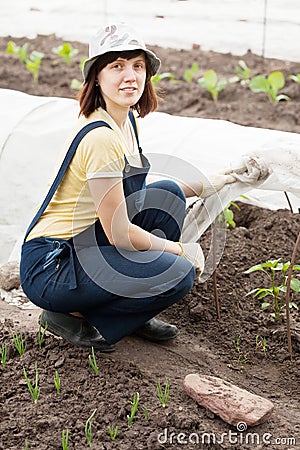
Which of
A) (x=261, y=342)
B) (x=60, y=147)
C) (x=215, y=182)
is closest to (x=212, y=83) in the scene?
(x=60, y=147)

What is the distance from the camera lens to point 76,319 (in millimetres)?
2896

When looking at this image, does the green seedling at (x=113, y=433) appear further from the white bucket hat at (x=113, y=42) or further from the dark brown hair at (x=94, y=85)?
the white bucket hat at (x=113, y=42)

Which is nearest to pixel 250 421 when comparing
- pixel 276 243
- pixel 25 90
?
pixel 276 243

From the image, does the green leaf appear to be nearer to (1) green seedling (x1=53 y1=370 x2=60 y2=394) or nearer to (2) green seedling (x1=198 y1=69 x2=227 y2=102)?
(2) green seedling (x1=198 y1=69 x2=227 y2=102)

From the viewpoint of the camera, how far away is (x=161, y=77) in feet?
19.4

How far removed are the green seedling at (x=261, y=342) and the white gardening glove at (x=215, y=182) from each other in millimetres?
584

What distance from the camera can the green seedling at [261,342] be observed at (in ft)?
9.97

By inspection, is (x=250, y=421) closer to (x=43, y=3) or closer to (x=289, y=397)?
(x=289, y=397)

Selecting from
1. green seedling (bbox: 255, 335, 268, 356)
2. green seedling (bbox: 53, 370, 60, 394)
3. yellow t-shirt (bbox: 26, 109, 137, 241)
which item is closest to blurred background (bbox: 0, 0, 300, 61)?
green seedling (bbox: 255, 335, 268, 356)

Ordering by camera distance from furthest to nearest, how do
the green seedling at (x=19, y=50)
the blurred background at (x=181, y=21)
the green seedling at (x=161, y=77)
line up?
the blurred background at (x=181, y=21) < the green seedling at (x=19, y=50) < the green seedling at (x=161, y=77)

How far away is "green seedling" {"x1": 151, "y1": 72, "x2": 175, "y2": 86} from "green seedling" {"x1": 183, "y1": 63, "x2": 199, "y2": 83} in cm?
11

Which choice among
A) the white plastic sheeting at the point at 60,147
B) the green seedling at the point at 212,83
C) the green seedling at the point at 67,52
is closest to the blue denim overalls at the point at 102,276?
the white plastic sheeting at the point at 60,147

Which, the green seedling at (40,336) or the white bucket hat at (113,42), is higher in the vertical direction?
the white bucket hat at (113,42)

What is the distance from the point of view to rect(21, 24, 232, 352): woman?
2.66 metres
